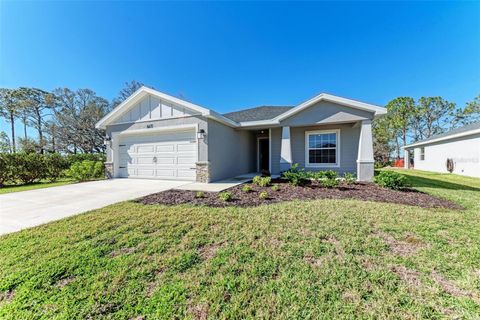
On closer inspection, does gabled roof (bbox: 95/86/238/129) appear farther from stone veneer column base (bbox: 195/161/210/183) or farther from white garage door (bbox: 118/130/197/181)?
stone veneer column base (bbox: 195/161/210/183)

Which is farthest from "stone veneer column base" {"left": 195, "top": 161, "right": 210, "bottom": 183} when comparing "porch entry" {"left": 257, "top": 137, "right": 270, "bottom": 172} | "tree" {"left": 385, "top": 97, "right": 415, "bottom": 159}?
"tree" {"left": 385, "top": 97, "right": 415, "bottom": 159}

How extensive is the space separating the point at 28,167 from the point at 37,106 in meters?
19.3

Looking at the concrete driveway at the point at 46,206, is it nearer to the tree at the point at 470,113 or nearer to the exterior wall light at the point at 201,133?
the exterior wall light at the point at 201,133

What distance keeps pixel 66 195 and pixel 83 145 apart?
21341mm

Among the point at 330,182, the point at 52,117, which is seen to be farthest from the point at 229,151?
the point at 52,117

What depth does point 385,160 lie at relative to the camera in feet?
85.7

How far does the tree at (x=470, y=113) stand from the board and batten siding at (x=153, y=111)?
3391cm

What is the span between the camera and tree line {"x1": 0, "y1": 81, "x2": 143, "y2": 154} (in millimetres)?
21234

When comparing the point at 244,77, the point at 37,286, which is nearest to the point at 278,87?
the point at 244,77

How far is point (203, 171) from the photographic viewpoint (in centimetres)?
794

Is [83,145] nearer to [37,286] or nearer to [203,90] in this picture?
[203,90]

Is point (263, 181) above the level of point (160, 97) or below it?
below

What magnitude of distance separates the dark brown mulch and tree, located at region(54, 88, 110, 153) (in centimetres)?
2259

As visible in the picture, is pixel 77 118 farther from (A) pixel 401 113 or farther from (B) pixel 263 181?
(A) pixel 401 113
